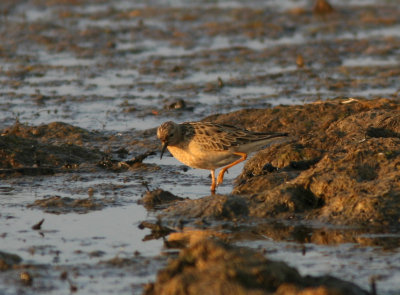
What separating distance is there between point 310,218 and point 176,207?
1.49 metres

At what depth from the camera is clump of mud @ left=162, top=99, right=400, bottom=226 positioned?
8.14m

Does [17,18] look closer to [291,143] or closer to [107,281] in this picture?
[291,143]

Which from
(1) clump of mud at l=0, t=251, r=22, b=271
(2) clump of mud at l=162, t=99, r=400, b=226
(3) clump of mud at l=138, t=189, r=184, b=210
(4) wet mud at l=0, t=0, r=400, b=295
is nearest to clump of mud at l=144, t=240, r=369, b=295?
(4) wet mud at l=0, t=0, r=400, b=295

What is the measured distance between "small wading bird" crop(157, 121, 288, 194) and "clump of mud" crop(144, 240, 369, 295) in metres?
3.58

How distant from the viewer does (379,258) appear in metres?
7.13

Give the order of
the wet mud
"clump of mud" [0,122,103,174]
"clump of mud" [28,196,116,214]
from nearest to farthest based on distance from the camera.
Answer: the wet mud < "clump of mud" [28,196,116,214] < "clump of mud" [0,122,103,174]

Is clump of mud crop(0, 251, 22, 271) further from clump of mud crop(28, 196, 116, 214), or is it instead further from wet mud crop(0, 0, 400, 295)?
clump of mud crop(28, 196, 116, 214)

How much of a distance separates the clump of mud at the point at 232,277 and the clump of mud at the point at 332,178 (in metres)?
2.15

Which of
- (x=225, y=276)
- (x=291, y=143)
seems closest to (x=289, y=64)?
(x=291, y=143)

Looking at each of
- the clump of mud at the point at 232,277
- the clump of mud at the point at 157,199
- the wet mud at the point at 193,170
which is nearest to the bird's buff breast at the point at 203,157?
the wet mud at the point at 193,170

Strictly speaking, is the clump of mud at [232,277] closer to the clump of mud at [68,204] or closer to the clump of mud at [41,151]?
the clump of mud at [68,204]

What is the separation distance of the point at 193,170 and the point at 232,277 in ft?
18.6

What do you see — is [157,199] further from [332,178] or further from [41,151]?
[41,151]

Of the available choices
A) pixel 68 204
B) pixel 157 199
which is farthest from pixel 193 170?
pixel 68 204
